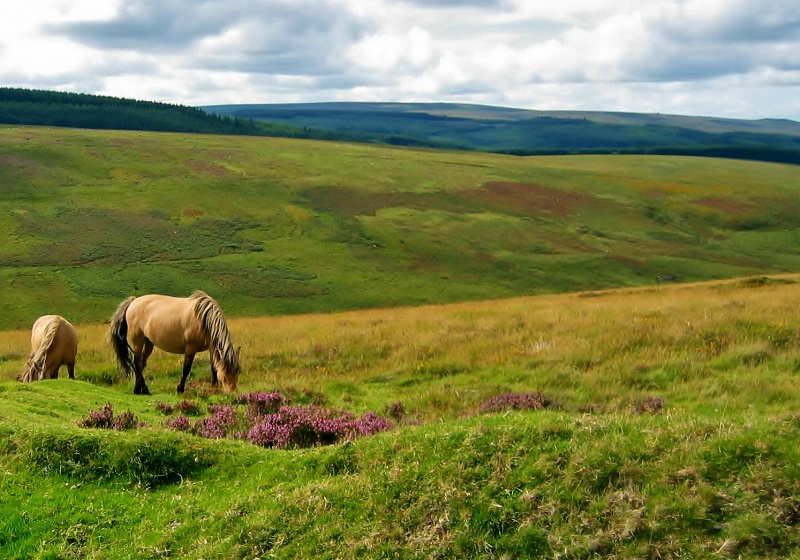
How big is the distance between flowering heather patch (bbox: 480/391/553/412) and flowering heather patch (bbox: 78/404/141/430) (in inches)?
253

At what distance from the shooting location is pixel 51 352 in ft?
58.7

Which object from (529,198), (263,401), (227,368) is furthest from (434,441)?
(529,198)

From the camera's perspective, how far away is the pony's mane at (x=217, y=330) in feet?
56.5

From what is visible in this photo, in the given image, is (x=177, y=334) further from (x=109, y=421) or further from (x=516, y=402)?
(x=516, y=402)

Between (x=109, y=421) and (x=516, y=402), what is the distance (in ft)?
24.8

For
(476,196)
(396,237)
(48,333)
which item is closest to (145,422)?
(48,333)

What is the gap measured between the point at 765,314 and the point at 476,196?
251 feet

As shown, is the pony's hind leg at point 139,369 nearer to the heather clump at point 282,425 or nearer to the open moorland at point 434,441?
the open moorland at point 434,441

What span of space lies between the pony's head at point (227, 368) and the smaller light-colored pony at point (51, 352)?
12.7 feet

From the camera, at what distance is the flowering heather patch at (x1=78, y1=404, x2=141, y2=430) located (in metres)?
12.2

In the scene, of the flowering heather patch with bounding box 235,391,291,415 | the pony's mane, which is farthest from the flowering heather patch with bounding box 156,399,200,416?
the pony's mane

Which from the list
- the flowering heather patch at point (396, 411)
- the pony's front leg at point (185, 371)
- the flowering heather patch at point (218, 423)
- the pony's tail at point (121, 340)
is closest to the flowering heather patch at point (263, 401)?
the flowering heather patch at point (218, 423)

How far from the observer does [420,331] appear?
23312 mm

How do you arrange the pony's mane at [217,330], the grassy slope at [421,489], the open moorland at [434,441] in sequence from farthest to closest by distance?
the pony's mane at [217,330] < the open moorland at [434,441] < the grassy slope at [421,489]
